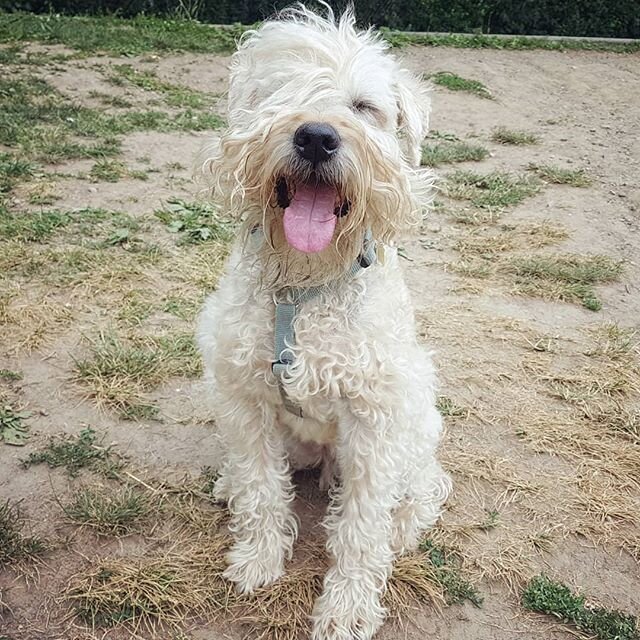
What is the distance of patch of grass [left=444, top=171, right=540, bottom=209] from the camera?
713cm

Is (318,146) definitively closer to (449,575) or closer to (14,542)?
(449,575)

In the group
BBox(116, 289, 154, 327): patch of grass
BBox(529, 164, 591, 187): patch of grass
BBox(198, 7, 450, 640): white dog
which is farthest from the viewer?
BBox(529, 164, 591, 187): patch of grass

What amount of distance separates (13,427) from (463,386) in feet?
8.43

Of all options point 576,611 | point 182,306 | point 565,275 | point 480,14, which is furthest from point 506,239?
point 480,14

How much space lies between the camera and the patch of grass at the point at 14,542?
301cm

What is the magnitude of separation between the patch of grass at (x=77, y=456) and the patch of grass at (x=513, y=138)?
22.3 feet

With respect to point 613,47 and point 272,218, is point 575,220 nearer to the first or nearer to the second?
point 272,218

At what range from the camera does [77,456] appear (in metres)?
3.62

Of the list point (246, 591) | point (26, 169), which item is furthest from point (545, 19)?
point (246, 591)

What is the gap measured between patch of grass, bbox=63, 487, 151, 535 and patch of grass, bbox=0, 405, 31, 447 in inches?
21.2

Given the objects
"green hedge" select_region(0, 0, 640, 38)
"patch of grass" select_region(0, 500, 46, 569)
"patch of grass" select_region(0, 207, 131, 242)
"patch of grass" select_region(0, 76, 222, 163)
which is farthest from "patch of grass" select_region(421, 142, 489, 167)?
"green hedge" select_region(0, 0, 640, 38)

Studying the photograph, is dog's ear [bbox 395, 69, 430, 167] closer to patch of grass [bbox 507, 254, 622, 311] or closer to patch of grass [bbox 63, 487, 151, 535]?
patch of grass [bbox 63, 487, 151, 535]

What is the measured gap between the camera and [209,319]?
10.6ft

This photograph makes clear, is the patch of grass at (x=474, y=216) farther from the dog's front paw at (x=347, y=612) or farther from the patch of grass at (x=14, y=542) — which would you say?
the patch of grass at (x=14, y=542)
